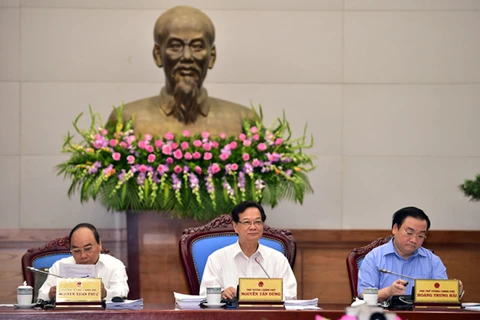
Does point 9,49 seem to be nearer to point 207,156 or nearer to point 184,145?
point 184,145

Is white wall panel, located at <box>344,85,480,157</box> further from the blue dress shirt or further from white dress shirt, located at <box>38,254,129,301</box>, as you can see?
white dress shirt, located at <box>38,254,129,301</box>

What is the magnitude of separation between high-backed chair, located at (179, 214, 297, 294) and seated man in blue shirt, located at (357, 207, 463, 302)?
0.47 metres

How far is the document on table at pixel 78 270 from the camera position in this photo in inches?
144

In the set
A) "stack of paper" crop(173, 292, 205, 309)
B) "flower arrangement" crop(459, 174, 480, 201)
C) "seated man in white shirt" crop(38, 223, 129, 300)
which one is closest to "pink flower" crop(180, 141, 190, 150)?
"seated man in white shirt" crop(38, 223, 129, 300)

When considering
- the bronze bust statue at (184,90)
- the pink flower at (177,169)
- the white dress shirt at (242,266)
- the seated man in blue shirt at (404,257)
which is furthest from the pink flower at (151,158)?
the seated man in blue shirt at (404,257)

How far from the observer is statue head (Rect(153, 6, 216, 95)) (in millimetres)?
5086

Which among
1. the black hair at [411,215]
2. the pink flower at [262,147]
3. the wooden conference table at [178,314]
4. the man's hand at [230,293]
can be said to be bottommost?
the wooden conference table at [178,314]

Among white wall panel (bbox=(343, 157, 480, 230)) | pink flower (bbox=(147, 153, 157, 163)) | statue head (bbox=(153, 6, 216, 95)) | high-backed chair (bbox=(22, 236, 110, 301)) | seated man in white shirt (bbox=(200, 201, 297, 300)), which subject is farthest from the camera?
white wall panel (bbox=(343, 157, 480, 230))

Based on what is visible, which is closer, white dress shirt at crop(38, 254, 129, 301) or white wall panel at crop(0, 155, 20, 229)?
white dress shirt at crop(38, 254, 129, 301)

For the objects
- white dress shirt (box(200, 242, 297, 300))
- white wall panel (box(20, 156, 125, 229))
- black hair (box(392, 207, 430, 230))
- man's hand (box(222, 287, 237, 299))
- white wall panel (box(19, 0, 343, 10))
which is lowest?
man's hand (box(222, 287, 237, 299))

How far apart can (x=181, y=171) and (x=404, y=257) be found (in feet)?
4.00

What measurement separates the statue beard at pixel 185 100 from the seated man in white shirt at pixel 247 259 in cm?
112

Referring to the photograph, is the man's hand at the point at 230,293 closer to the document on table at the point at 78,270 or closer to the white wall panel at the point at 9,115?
the document on table at the point at 78,270

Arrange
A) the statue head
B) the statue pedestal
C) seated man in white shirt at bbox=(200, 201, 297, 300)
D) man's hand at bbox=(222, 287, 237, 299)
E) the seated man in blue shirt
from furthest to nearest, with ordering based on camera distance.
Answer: the statue head < the statue pedestal < seated man in white shirt at bbox=(200, 201, 297, 300) < the seated man in blue shirt < man's hand at bbox=(222, 287, 237, 299)
